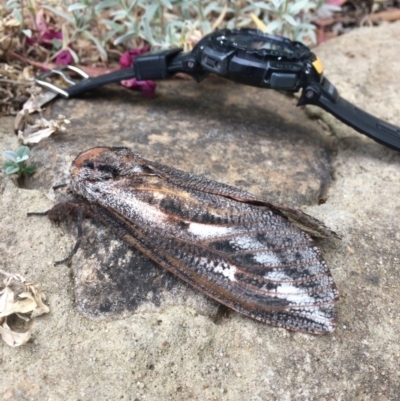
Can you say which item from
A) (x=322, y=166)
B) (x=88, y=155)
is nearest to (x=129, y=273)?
(x=88, y=155)

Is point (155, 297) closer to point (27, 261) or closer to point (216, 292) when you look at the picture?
point (216, 292)

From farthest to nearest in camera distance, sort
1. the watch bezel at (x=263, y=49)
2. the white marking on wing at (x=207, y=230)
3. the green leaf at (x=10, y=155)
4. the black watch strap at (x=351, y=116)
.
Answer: the black watch strap at (x=351, y=116) < the watch bezel at (x=263, y=49) < the green leaf at (x=10, y=155) < the white marking on wing at (x=207, y=230)

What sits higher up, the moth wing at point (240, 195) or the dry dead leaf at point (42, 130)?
the moth wing at point (240, 195)

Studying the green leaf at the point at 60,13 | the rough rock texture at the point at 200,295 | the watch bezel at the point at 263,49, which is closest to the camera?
the rough rock texture at the point at 200,295

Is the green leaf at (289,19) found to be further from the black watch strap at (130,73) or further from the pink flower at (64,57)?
the pink flower at (64,57)

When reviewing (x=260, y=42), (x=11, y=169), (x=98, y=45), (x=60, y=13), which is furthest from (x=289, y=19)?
(x=11, y=169)

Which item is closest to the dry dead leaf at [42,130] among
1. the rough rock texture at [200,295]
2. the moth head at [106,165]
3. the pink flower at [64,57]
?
the rough rock texture at [200,295]
